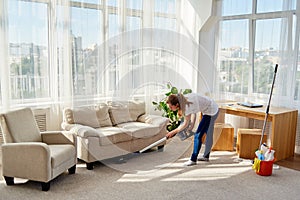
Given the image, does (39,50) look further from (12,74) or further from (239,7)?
(239,7)

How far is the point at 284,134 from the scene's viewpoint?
14.3 feet

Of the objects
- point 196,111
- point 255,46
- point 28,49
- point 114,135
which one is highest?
point 255,46

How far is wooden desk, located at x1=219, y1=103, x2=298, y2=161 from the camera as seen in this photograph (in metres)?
4.21

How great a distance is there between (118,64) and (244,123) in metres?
2.33

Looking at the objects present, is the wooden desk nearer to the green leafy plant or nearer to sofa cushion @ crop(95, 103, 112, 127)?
the green leafy plant

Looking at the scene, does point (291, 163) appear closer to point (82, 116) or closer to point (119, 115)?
point (119, 115)

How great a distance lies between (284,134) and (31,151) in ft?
10.8

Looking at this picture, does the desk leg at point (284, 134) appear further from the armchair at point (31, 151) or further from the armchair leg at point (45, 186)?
the armchair leg at point (45, 186)

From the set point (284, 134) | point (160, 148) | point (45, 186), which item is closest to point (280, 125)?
point (284, 134)

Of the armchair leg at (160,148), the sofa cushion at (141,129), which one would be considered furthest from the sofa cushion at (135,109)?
the armchair leg at (160,148)

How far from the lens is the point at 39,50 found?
422 centimetres

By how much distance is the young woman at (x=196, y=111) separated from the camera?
12.1 ft

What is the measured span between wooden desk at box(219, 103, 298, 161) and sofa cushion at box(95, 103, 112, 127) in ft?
6.07

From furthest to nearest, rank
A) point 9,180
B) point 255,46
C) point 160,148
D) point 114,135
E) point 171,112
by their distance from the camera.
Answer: point 255,46 < point 171,112 < point 160,148 < point 114,135 < point 9,180
